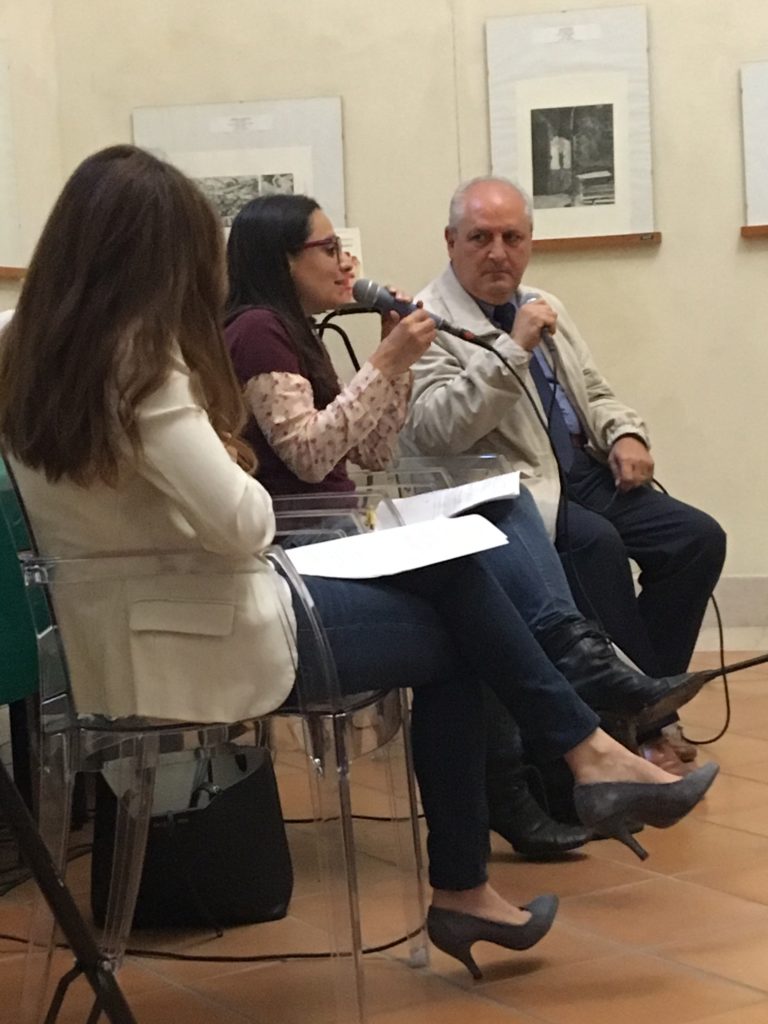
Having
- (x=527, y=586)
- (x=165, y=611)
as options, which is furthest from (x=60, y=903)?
(x=527, y=586)

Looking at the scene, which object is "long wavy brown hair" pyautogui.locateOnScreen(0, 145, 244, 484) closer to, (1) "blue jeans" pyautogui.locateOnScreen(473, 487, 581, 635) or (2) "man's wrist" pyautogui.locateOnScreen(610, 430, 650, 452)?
(1) "blue jeans" pyautogui.locateOnScreen(473, 487, 581, 635)

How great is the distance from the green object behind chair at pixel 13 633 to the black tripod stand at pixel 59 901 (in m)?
0.74

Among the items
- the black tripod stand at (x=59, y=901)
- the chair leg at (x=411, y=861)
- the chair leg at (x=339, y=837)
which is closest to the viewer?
the black tripod stand at (x=59, y=901)

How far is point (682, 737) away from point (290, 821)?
2.87ft

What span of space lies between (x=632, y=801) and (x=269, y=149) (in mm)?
2647

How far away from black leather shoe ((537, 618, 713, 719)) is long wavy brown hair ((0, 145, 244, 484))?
0.65 metres

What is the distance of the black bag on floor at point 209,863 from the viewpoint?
7.12ft

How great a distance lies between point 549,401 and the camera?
3154 millimetres

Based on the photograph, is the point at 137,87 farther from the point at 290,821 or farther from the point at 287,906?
the point at 287,906

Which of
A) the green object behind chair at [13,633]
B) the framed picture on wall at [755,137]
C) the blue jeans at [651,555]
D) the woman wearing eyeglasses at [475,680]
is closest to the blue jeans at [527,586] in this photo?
the woman wearing eyeglasses at [475,680]

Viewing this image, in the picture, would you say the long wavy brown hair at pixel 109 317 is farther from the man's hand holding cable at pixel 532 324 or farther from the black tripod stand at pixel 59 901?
the man's hand holding cable at pixel 532 324

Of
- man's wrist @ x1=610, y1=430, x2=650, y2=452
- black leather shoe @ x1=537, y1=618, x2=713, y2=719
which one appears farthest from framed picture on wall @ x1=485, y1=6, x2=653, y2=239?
black leather shoe @ x1=537, y1=618, x2=713, y2=719

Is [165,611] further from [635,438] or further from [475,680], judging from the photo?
[635,438]

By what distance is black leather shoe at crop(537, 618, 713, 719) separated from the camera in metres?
2.09
